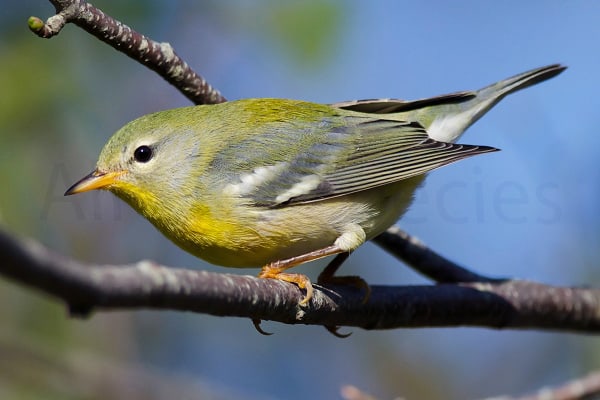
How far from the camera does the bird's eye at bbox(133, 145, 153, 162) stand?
4527 mm

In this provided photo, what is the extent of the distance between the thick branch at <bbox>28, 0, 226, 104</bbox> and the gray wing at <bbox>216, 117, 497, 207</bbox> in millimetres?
579

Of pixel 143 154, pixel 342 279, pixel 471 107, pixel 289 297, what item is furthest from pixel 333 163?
pixel 289 297

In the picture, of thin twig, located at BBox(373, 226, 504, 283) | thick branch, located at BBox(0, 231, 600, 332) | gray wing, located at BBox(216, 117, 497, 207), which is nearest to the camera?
thick branch, located at BBox(0, 231, 600, 332)

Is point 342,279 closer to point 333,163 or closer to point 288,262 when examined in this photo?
point 288,262

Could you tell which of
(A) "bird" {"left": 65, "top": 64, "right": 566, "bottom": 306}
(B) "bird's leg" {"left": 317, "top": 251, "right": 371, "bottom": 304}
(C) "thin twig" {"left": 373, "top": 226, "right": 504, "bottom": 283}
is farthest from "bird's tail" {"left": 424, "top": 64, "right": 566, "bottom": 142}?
(B) "bird's leg" {"left": 317, "top": 251, "right": 371, "bottom": 304}

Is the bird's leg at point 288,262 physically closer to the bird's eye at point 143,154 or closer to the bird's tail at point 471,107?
the bird's eye at point 143,154

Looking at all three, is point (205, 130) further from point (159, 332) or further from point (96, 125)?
point (159, 332)

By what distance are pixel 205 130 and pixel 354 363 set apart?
316 centimetres

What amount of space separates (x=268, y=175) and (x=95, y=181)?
1003 mm

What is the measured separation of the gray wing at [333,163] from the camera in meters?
4.30

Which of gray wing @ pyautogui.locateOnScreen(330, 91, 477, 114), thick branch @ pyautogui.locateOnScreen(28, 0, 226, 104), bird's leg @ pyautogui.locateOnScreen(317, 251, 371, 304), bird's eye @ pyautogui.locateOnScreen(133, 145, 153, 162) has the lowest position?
bird's eye @ pyautogui.locateOnScreen(133, 145, 153, 162)

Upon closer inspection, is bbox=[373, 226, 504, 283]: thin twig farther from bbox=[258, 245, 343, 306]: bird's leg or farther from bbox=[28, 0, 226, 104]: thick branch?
bbox=[28, 0, 226, 104]: thick branch

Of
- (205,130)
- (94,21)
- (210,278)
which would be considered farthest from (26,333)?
(210,278)

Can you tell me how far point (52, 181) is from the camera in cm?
583
